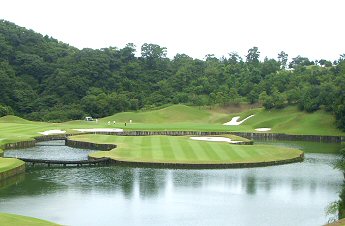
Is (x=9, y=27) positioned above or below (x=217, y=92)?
above

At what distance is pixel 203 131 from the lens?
7650 centimetres

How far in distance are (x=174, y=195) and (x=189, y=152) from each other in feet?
55.9

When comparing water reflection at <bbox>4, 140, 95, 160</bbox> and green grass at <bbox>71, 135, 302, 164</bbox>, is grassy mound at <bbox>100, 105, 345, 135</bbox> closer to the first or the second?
water reflection at <bbox>4, 140, 95, 160</bbox>

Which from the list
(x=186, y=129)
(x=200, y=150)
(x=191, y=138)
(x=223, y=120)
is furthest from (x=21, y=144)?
(x=223, y=120)

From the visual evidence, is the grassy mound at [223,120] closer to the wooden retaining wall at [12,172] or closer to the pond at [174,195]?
the pond at [174,195]

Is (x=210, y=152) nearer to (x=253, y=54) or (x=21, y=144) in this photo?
(x=21, y=144)

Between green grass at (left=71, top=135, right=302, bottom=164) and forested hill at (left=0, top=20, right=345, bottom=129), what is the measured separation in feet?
134

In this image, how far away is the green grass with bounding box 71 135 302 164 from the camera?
150 feet

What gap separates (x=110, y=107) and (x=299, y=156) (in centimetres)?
6650

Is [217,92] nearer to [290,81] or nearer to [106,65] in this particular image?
[290,81]

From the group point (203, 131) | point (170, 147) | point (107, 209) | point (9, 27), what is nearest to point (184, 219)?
point (107, 209)

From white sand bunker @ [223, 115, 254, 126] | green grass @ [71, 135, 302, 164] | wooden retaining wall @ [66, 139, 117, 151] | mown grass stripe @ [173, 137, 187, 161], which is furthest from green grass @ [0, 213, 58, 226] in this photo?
white sand bunker @ [223, 115, 254, 126]

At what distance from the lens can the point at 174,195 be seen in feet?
107

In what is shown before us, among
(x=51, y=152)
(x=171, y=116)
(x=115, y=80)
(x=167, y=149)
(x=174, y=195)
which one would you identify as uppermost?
(x=115, y=80)
